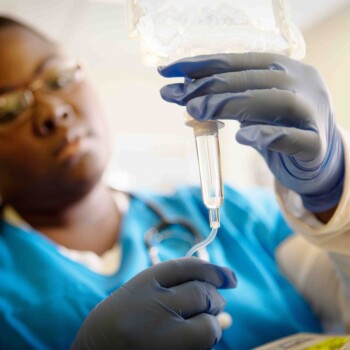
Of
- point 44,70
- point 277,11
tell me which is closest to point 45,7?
point 44,70

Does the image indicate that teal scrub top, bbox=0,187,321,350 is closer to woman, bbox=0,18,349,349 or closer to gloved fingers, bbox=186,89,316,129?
woman, bbox=0,18,349,349

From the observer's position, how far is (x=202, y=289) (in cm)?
60

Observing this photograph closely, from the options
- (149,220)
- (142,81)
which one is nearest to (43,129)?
(149,220)

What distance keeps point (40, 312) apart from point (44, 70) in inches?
21.5

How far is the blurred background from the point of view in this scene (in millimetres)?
2281

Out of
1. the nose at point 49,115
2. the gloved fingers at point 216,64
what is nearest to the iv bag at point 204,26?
the gloved fingers at point 216,64

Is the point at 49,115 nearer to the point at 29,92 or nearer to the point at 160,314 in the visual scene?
the point at 29,92

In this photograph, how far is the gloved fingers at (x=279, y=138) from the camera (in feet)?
1.82

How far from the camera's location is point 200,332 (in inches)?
22.7

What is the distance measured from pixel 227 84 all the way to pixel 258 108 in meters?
0.05

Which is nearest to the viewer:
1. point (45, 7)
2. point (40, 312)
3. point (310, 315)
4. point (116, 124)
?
point (40, 312)

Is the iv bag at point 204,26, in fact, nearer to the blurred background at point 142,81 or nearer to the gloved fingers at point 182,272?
the gloved fingers at point 182,272

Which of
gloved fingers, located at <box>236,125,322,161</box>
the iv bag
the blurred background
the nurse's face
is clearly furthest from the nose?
the blurred background

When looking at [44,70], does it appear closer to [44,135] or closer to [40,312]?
[44,135]
